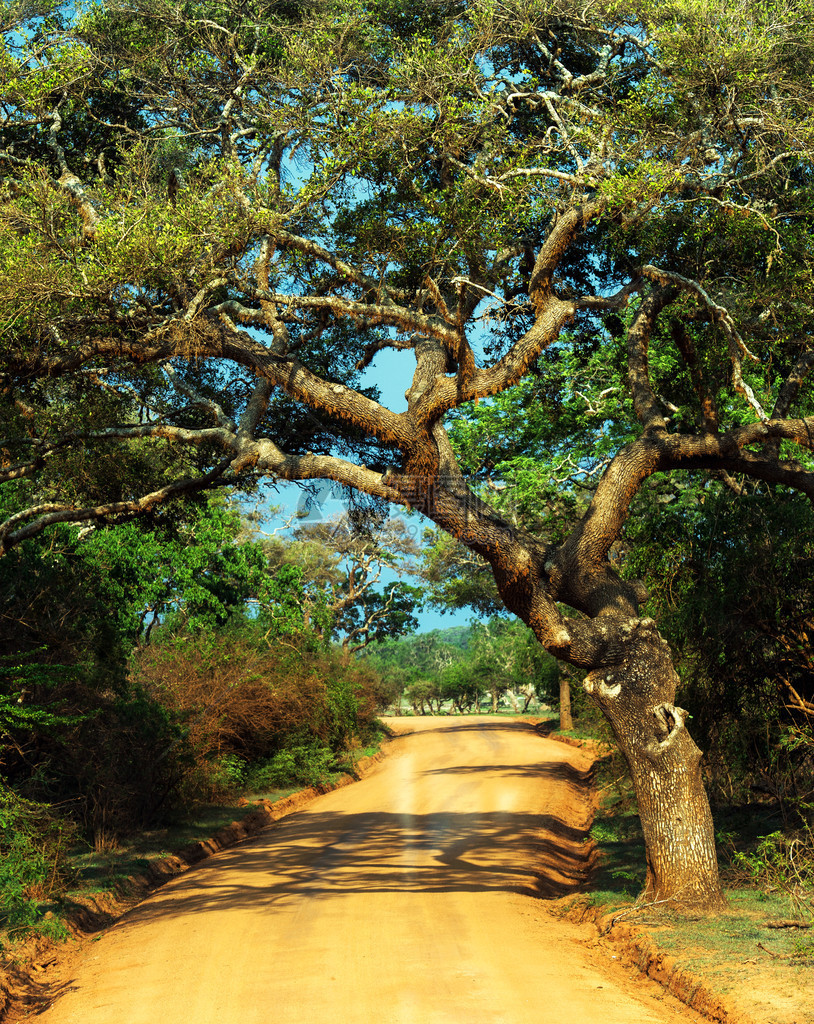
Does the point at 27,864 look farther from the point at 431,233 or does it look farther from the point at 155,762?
the point at 431,233

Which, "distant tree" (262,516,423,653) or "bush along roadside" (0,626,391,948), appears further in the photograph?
"distant tree" (262,516,423,653)

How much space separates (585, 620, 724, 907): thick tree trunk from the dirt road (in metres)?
1.07

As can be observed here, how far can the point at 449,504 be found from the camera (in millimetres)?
8797

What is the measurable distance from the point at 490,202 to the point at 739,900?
7218 millimetres

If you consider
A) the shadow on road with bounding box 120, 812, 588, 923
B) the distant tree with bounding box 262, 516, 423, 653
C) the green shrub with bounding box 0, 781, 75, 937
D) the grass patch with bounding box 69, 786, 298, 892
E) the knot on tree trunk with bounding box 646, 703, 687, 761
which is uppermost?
the distant tree with bounding box 262, 516, 423, 653

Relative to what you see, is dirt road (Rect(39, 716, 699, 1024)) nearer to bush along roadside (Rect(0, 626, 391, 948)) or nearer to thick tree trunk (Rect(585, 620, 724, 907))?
bush along roadside (Rect(0, 626, 391, 948))

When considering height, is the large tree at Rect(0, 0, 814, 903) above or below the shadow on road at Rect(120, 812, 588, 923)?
above

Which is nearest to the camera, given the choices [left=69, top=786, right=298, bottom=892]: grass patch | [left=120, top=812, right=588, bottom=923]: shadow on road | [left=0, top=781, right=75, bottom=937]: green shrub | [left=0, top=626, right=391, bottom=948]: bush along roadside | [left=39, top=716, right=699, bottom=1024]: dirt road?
[left=39, top=716, right=699, bottom=1024]: dirt road

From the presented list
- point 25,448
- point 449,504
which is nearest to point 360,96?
point 449,504

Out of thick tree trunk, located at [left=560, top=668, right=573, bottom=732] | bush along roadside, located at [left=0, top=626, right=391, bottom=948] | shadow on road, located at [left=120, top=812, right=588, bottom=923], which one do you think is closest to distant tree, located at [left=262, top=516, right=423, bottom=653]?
thick tree trunk, located at [left=560, top=668, right=573, bottom=732]

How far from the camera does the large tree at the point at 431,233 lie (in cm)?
862

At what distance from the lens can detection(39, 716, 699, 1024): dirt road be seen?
227 inches

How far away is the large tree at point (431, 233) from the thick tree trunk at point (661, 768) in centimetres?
3

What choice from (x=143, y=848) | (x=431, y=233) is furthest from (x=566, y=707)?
(x=431, y=233)
